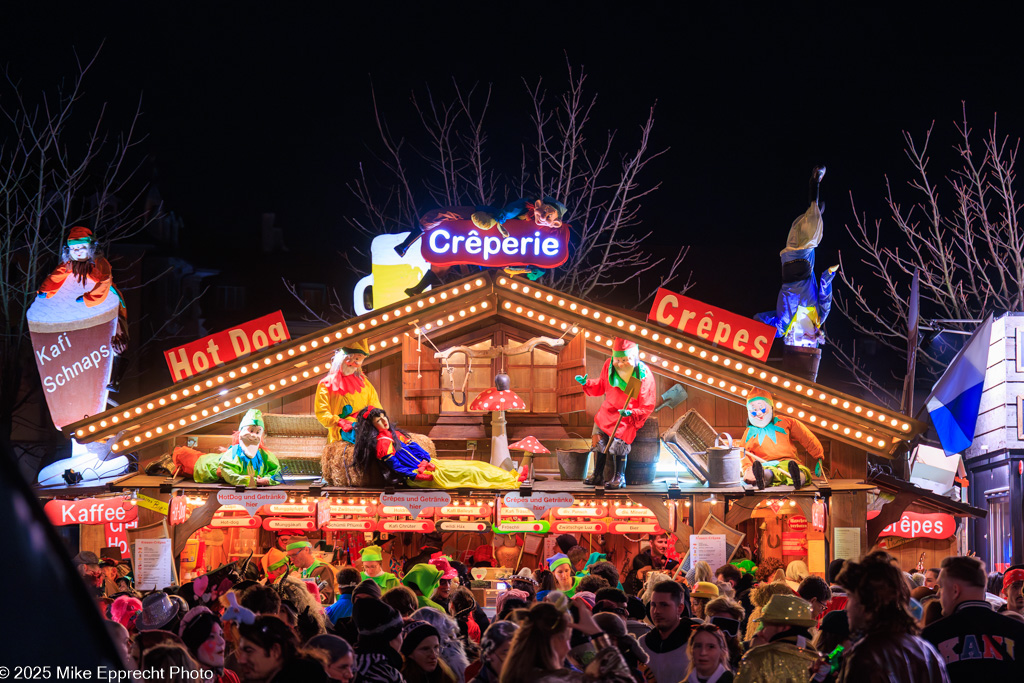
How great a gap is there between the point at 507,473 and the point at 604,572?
195 inches

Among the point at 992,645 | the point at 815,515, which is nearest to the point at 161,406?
the point at 815,515

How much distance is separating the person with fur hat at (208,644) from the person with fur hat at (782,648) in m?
2.88

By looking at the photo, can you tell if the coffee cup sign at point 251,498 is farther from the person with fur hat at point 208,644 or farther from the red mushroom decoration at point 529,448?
the person with fur hat at point 208,644

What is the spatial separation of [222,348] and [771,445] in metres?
8.38

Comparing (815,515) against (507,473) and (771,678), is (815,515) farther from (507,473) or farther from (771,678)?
(771,678)

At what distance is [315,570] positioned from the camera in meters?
12.0

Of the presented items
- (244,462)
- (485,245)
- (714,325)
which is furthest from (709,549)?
(244,462)

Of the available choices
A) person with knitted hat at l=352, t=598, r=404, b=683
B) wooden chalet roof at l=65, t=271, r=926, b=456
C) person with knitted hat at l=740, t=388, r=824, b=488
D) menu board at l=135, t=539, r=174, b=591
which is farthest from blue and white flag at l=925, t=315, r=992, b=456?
menu board at l=135, t=539, r=174, b=591

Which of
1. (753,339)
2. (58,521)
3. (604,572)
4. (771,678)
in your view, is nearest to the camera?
(771,678)

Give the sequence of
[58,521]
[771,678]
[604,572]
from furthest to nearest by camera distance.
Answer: [58,521] → [604,572] → [771,678]

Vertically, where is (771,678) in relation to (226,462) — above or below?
below

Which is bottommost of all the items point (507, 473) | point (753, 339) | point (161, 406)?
point (507, 473)

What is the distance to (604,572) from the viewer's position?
9922 mm

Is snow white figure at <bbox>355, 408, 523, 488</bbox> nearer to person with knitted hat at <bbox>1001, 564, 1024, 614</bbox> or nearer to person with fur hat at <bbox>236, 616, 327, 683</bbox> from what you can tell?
person with knitted hat at <bbox>1001, 564, 1024, 614</bbox>
